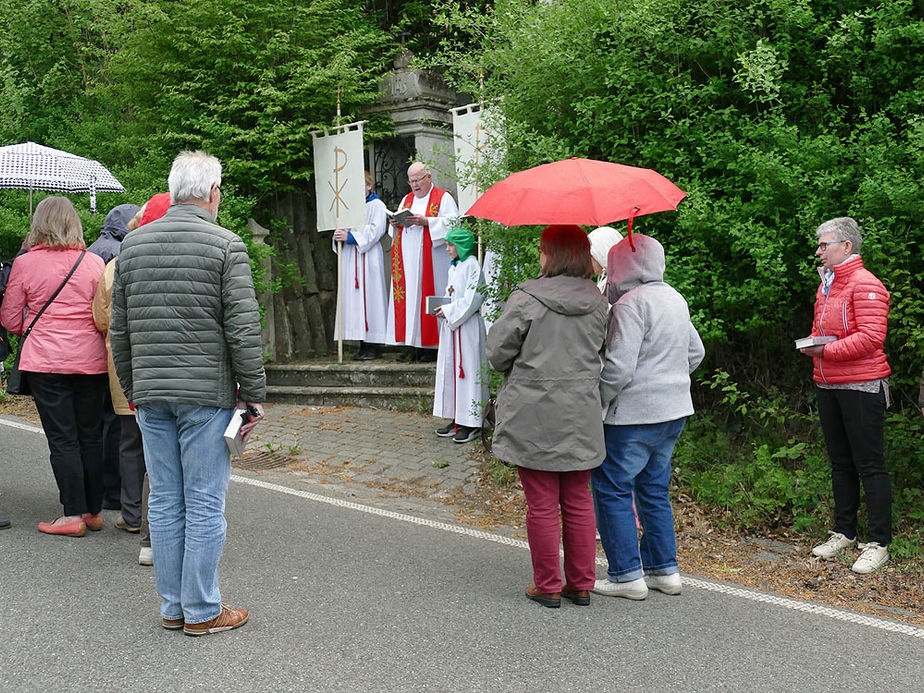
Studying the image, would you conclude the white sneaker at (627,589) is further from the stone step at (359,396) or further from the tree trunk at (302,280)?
the tree trunk at (302,280)

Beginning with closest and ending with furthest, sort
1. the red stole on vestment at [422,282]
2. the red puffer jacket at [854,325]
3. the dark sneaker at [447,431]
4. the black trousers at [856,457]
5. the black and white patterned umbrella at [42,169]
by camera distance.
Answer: the red puffer jacket at [854,325]
the black trousers at [856,457]
the black and white patterned umbrella at [42,169]
the dark sneaker at [447,431]
the red stole on vestment at [422,282]

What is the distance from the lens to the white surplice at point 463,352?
8453 millimetres

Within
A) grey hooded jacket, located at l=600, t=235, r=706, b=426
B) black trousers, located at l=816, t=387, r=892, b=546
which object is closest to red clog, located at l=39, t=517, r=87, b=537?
grey hooded jacket, located at l=600, t=235, r=706, b=426

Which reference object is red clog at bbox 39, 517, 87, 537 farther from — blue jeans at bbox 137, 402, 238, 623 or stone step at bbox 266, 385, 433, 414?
stone step at bbox 266, 385, 433, 414

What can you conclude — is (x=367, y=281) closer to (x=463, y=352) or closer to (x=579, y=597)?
(x=463, y=352)

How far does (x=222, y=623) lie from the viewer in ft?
13.7

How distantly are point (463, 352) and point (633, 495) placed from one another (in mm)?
3996

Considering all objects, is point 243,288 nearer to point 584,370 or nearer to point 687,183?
point 584,370

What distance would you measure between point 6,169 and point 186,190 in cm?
462

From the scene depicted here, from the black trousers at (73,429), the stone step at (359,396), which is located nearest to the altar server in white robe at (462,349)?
the stone step at (359,396)

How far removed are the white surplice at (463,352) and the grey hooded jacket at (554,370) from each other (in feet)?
12.8

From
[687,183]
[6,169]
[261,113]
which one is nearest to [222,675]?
[687,183]

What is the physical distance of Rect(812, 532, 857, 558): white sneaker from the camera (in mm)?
5383

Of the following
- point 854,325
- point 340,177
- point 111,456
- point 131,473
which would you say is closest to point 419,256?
point 340,177
